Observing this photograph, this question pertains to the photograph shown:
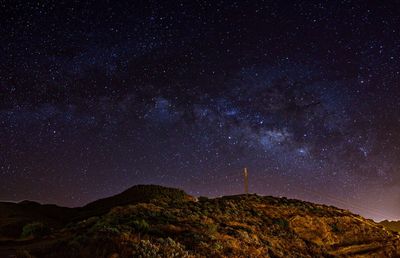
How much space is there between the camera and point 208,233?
1633 cm

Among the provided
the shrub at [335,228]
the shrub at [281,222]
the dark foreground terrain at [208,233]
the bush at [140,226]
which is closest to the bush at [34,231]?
the dark foreground terrain at [208,233]

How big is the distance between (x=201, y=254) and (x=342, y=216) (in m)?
18.3

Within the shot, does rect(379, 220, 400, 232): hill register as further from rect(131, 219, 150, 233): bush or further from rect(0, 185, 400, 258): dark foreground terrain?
rect(131, 219, 150, 233): bush

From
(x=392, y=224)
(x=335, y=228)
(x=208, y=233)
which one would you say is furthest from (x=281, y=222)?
(x=392, y=224)

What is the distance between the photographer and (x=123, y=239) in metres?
12.5

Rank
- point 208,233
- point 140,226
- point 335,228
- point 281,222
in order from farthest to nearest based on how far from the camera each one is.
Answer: point 335,228
point 281,222
point 208,233
point 140,226

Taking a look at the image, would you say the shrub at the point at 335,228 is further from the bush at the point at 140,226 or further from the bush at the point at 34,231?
the bush at the point at 34,231

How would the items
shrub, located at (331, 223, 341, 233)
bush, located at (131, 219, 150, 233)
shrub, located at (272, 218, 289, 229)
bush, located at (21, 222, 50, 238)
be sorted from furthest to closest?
shrub, located at (331, 223, 341, 233)
shrub, located at (272, 218, 289, 229)
bush, located at (21, 222, 50, 238)
bush, located at (131, 219, 150, 233)

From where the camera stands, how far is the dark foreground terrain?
12430mm

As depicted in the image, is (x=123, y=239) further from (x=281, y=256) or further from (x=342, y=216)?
(x=342, y=216)

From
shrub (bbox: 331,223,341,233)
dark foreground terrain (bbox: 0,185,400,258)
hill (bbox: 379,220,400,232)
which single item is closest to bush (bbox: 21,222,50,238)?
dark foreground terrain (bbox: 0,185,400,258)

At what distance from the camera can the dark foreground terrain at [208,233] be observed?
12430 mm

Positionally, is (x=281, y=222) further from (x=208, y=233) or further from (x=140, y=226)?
(x=140, y=226)

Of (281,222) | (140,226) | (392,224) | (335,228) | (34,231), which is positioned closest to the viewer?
(140,226)
